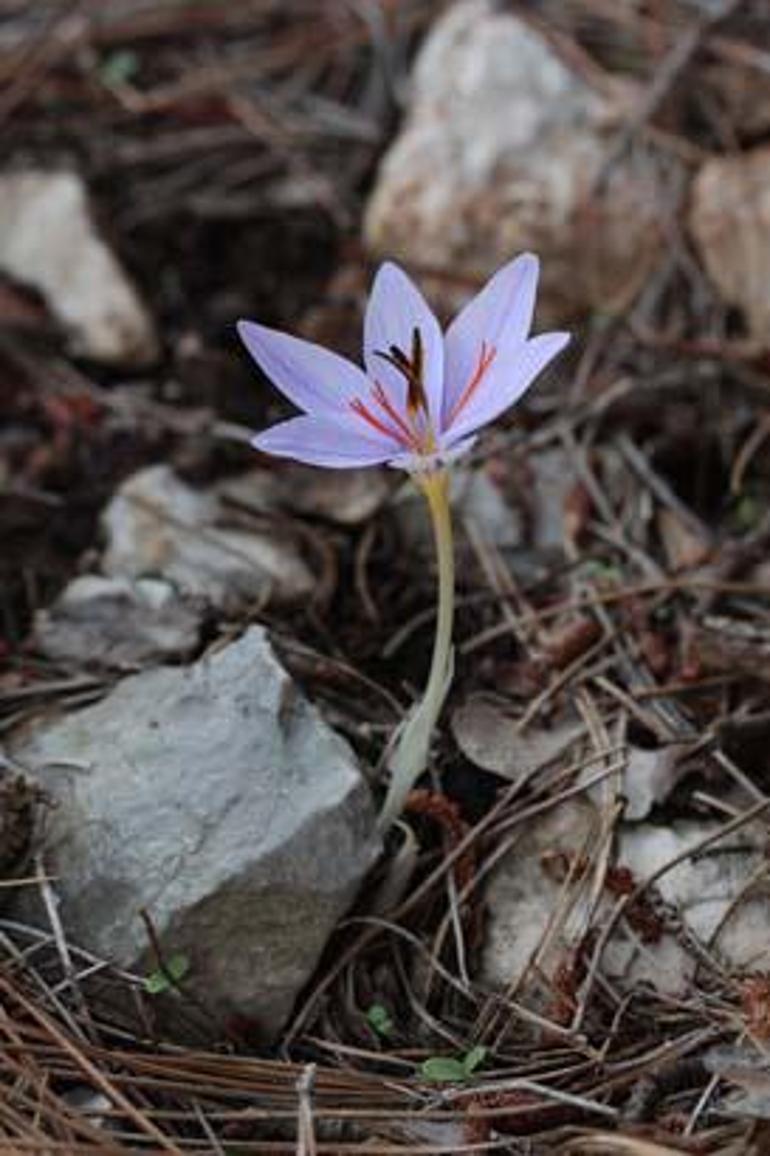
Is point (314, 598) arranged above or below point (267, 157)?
below

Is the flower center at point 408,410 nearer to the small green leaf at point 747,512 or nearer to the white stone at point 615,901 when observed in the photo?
the white stone at point 615,901

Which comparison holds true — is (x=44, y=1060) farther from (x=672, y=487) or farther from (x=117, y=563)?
(x=672, y=487)

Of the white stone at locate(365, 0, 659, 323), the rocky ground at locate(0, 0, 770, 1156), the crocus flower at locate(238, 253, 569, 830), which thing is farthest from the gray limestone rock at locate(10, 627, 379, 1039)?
the white stone at locate(365, 0, 659, 323)

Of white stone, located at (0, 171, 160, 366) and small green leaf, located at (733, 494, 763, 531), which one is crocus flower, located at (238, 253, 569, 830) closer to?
small green leaf, located at (733, 494, 763, 531)

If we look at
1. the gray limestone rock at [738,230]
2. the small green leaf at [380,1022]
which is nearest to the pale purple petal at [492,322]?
the small green leaf at [380,1022]

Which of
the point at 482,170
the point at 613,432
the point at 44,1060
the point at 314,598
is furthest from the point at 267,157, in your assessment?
the point at 44,1060

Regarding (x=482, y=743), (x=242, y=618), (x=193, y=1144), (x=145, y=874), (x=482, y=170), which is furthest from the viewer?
(x=482, y=170)
